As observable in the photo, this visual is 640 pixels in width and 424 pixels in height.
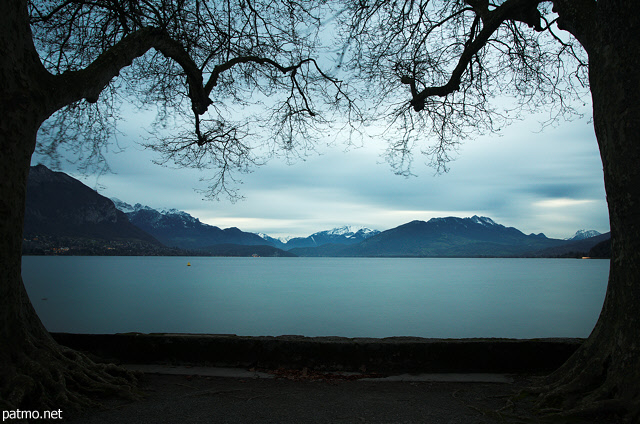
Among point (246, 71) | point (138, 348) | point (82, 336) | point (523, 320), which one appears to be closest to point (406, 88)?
point (246, 71)

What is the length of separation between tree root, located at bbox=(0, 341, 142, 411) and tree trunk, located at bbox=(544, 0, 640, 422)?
426 cm

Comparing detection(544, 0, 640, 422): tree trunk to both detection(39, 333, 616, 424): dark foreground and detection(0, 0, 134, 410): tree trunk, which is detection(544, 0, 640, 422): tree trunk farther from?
detection(0, 0, 134, 410): tree trunk

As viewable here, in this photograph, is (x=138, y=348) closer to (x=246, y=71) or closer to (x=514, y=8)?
(x=246, y=71)

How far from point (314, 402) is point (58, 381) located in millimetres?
2370

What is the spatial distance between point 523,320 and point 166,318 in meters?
21.8

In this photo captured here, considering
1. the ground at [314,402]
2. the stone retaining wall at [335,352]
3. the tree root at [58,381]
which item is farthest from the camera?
the stone retaining wall at [335,352]

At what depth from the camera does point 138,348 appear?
16.8ft

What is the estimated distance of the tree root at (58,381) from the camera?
10.8 feet

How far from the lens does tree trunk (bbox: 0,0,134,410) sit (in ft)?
11.3

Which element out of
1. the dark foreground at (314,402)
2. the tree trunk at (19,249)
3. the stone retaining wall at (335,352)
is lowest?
the dark foreground at (314,402)

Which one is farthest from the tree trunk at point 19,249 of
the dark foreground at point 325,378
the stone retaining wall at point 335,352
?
the stone retaining wall at point 335,352

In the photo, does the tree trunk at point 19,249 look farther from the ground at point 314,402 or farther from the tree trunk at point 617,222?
the tree trunk at point 617,222

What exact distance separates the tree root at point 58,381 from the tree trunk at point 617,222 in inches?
168

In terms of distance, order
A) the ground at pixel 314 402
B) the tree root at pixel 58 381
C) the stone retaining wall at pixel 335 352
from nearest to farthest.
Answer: the tree root at pixel 58 381
the ground at pixel 314 402
the stone retaining wall at pixel 335 352
